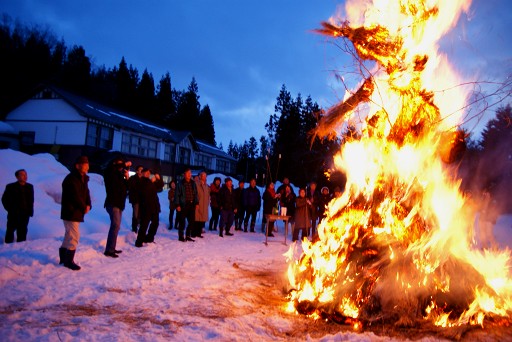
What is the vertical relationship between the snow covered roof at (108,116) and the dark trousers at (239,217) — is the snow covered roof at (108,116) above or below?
above

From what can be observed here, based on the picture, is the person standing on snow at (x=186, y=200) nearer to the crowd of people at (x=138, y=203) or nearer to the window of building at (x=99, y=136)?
the crowd of people at (x=138, y=203)

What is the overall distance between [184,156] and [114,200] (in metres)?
37.9

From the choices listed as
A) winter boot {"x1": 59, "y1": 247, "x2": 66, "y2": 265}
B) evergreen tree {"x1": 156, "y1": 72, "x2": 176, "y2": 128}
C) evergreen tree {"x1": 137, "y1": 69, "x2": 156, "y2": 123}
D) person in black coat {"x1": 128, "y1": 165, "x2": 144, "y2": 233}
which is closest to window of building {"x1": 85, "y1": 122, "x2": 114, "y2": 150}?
person in black coat {"x1": 128, "y1": 165, "x2": 144, "y2": 233}

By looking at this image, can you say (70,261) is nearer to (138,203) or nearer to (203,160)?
(138,203)

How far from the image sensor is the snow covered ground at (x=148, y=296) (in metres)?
4.17

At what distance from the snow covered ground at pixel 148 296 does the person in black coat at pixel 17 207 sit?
1.06 metres

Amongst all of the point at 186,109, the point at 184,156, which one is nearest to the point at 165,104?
the point at 186,109

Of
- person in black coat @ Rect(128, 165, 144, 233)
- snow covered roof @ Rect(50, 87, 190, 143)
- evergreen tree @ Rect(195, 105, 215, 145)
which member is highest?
evergreen tree @ Rect(195, 105, 215, 145)

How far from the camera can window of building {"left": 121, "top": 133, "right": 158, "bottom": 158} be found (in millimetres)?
35875

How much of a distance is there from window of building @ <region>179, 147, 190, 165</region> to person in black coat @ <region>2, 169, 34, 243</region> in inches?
1393

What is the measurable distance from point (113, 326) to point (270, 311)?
193 centimetres

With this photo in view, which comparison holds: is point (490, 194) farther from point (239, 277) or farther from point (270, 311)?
point (270, 311)

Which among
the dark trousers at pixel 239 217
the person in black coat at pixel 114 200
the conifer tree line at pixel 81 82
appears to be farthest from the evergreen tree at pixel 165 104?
the person in black coat at pixel 114 200

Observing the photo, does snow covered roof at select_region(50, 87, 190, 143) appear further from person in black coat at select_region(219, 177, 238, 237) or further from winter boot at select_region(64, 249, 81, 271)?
winter boot at select_region(64, 249, 81, 271)
